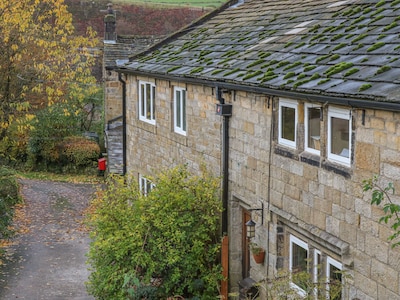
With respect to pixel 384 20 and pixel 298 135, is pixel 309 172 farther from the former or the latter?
pixel 384 20

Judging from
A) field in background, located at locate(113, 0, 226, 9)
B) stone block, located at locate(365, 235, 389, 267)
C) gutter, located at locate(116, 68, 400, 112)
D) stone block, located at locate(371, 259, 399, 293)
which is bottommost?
stone block, located at locate(371, 259, 399, 293)

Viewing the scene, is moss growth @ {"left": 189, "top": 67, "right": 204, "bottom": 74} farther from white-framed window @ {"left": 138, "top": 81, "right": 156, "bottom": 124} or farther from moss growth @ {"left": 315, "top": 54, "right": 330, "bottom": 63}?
moss growth @ {"left": 315, "top": 54, "right": 330, "bottom": 63}

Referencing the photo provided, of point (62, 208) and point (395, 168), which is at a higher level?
point (395, 168)

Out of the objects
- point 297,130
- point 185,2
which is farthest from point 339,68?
point 185,2

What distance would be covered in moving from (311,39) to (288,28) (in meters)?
1.80

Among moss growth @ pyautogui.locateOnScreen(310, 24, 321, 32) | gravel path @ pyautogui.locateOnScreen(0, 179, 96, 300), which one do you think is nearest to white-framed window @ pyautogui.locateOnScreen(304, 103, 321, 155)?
moss growth @ pyautogui.locateOnScreen(310, 24, 321, 32)

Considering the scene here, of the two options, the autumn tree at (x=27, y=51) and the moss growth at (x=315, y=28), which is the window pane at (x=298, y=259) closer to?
the moss growth at (x=315, y=28)

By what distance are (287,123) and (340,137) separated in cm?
157

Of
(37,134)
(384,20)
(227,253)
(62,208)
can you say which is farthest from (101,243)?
(37,134)

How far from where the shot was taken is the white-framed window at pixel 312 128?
8.90 metres

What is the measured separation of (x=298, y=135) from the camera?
9.40 m

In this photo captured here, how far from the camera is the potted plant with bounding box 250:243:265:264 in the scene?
10547 mm

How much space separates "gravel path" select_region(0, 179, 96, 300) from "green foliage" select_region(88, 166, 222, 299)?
13.9ft

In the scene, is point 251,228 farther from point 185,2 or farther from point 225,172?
point 185,2
